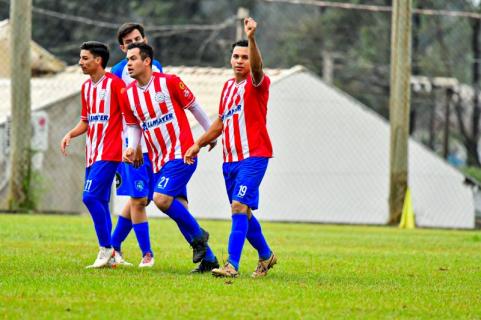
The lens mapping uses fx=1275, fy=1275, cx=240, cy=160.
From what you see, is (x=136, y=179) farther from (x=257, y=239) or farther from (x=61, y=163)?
(x=61, y=163)

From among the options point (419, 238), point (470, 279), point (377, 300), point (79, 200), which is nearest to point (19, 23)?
point (79, 200)

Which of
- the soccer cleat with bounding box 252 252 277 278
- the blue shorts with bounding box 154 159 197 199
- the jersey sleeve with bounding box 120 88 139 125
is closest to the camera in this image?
the soccer cleat with bounding box 252 252 277 278

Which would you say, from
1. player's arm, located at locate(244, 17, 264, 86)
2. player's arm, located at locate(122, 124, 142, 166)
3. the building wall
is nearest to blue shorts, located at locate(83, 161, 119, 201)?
player's arm, located at locate(122, 124, 142, 166)

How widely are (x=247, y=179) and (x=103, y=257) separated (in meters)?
1.59

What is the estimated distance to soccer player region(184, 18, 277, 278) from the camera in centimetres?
995

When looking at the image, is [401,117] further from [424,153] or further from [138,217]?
[138,217]

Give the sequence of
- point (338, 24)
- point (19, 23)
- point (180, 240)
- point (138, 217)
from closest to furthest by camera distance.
Result: point (138, 217) < point (180, 240) < point (19, 23) < point (338, 24)

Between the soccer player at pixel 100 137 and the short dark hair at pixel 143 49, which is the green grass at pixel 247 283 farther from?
the short dark hair at pixel 143 49

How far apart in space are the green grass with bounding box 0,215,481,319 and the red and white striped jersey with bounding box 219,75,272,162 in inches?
39.8

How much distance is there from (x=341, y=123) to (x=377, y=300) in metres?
17.0

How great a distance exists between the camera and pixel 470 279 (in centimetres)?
1034

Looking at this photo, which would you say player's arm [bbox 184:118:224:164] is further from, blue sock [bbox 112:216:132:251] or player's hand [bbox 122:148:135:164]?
blue sock [bbox 112:216:132:251]

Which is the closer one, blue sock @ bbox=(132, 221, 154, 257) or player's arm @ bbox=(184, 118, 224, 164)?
player's arm @ bbox=(184, 118, 224, 164)

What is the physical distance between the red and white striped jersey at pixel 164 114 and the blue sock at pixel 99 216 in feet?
2.25
